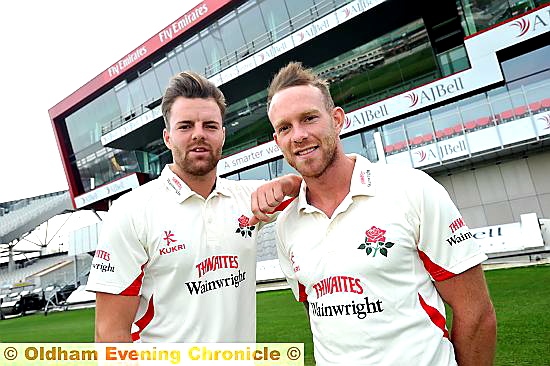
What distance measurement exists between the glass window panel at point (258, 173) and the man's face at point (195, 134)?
752 inches

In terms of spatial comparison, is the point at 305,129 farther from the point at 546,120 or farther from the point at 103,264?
the point at 546,120

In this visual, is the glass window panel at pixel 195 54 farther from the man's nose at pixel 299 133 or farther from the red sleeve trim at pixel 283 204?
the man's nose at pixel 299 133

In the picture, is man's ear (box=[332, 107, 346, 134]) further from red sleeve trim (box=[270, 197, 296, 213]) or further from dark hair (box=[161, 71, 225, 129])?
dark hair (box=[161, 71, 225, 129])

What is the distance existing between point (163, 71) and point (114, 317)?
26.3 metres

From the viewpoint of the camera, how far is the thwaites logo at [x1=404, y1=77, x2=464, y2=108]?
1542cm

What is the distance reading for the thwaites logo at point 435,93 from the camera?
50.6 feet

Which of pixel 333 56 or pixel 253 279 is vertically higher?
pixel 333 56

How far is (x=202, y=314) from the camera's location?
6.17 feet

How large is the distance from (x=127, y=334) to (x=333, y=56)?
20.5 meters

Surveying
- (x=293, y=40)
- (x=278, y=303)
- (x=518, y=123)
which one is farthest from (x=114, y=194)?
(x=518, y=123)

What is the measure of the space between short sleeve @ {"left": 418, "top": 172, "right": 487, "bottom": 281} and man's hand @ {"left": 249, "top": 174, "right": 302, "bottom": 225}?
653 millimetres

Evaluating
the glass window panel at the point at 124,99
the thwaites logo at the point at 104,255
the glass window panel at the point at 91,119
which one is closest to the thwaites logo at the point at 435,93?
the thwaites logo at the point at 104,255

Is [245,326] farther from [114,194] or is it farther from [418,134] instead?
[114,194]

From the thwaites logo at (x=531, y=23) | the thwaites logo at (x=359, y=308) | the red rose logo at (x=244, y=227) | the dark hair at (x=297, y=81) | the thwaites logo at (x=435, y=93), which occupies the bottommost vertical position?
the thwaites logo at (x=359, y=308)
